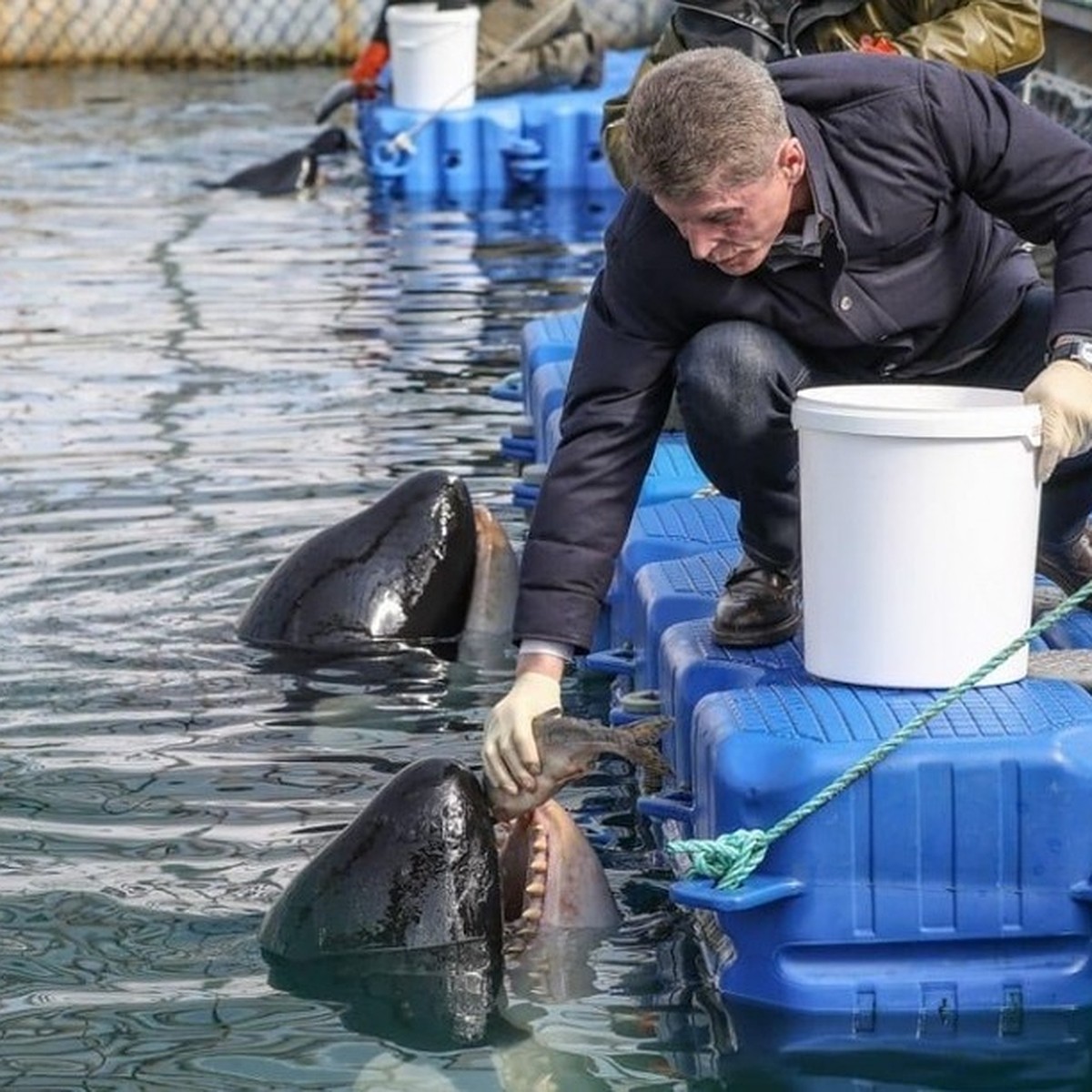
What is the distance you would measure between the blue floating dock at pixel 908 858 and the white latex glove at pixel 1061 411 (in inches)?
15.3

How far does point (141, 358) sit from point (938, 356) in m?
6.24

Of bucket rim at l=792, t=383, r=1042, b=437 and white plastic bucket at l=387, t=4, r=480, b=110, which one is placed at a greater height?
bucket rim at l=792, t=383, r=1042, b=437

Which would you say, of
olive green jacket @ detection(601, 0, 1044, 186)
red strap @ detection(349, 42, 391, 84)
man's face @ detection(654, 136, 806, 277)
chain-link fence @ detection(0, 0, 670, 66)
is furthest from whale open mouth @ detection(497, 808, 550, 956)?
chain-link fence @ detection(0, 0, 670, 66)

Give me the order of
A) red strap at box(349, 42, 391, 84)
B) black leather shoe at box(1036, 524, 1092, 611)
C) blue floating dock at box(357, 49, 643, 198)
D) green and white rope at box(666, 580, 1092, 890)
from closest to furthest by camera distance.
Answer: green and white rope at box(666, 580, 1092, 890), black leather shoe at box(1036, 524, 1092, 611), blue floating dock at box(357, 49, 643, 198), red strap at box(349, 42, 391, 84)

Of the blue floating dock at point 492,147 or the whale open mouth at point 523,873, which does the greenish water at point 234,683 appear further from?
the blue floating dock at point 492,147

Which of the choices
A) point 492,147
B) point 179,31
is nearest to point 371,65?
point 492,147

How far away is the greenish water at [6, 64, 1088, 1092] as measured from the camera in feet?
13.3

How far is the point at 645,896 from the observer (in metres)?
4.69

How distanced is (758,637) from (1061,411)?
0.78 meters

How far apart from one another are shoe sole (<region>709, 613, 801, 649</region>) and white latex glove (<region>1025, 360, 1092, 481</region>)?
25.5 inches

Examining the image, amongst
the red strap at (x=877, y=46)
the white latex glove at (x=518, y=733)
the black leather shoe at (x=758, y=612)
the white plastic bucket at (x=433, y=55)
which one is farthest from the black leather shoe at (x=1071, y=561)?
the white plastic bucket at (x=433, y=55)

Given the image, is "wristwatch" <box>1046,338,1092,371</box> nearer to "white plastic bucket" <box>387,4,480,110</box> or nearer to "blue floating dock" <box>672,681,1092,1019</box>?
"blue floating dock" <box>672,681,1092,1019</box>

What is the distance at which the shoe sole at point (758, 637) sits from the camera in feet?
15.0

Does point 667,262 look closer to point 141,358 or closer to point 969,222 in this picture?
point 969,222
